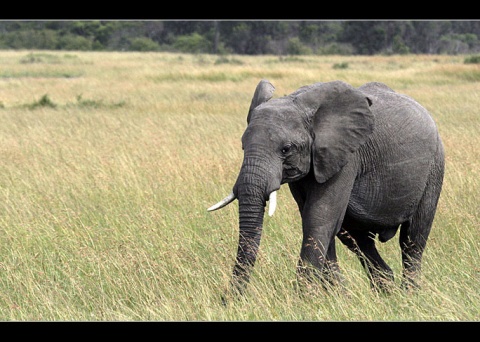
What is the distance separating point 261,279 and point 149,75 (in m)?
20.8

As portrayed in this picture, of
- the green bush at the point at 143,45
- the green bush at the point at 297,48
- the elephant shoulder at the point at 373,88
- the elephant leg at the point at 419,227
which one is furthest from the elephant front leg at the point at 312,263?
the green bush at the point at 297,48

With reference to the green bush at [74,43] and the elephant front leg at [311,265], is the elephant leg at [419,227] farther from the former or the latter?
the green bush at [74,43]

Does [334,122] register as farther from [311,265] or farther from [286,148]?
[311,265]

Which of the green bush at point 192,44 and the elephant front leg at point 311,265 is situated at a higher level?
the elephant front leg at point 311,265

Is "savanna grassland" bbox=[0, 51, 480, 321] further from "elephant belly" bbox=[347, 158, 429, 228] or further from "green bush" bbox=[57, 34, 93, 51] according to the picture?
"green bush" bbox=[57, 34, 93, 51]

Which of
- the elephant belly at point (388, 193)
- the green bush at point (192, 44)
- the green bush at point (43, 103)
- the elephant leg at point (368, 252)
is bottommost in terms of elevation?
the green bush at point (192, 44)

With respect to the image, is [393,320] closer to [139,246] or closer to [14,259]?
[139,246]

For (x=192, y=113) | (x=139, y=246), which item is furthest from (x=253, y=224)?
(x=192, y=113)

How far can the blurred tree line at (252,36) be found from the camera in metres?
47.0

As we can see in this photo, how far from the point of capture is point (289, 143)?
4.83m

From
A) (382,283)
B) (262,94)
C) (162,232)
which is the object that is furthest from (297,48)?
(262,94)

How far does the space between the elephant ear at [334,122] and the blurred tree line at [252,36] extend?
40942 millimetres

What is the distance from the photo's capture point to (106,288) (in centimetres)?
576

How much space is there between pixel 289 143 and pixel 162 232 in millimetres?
2506
